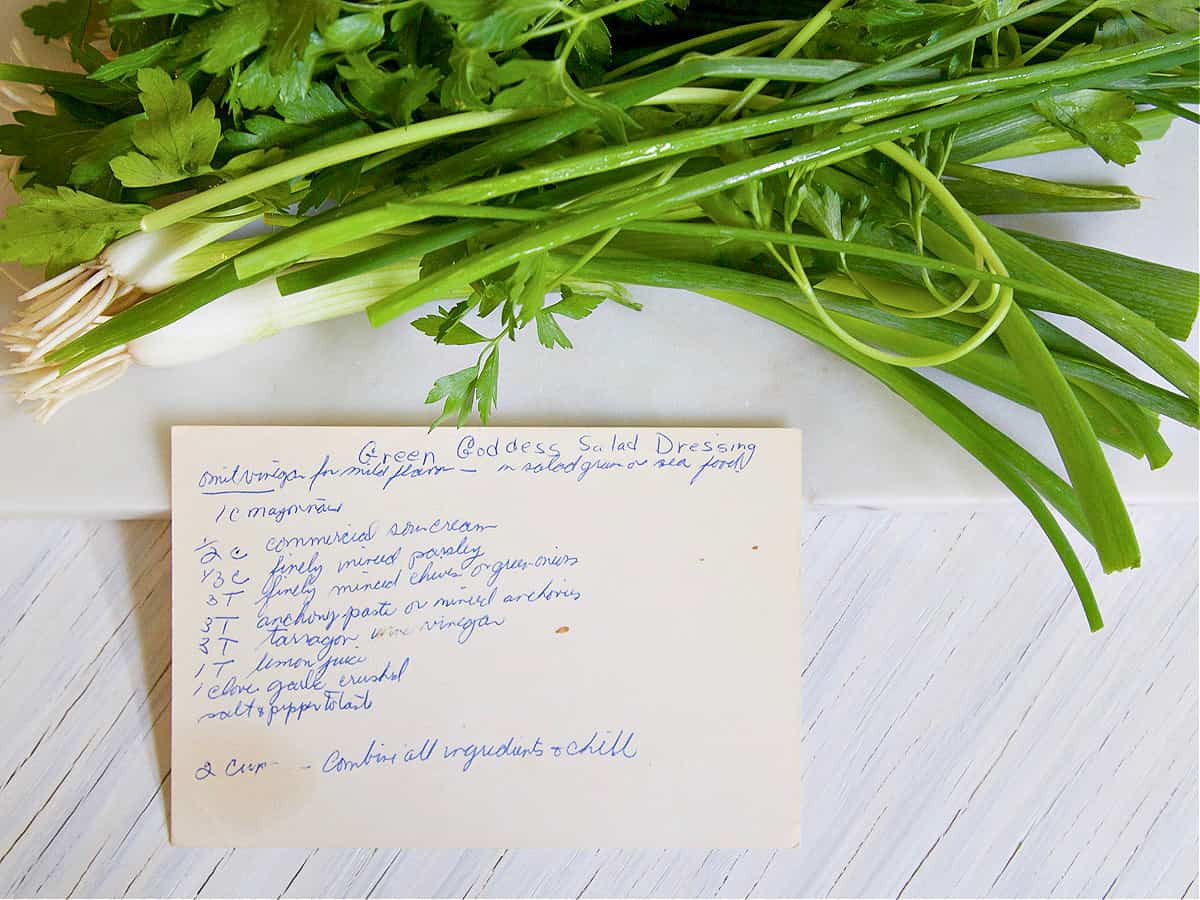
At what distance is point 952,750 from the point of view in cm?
82

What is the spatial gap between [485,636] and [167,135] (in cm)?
43

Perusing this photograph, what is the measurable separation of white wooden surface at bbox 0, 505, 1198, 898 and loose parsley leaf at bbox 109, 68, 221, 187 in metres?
0.55

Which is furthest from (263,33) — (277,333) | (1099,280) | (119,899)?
(119,899)

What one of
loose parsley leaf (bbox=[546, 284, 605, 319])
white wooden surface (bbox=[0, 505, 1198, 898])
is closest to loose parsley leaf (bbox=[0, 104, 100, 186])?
loose parsley leaf (bbox=[546, 284, 605, 319])

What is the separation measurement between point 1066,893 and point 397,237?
2.61 feet

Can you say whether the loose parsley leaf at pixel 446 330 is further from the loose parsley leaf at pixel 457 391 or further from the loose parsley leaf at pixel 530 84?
the loose parsley leaf at pixel 530 84

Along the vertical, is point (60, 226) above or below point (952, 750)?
above

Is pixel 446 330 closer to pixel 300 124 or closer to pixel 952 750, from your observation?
pixel 300 124

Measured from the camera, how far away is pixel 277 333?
2.40 ft

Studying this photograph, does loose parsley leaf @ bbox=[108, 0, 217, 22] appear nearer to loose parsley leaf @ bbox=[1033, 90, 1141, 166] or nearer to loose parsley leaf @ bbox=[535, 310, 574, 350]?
loose parsley leaf @ bbox=[535, 310, 574, 350]

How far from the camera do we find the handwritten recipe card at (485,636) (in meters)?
0.74

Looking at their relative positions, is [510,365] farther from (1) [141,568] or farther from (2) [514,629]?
(1) [141,568]

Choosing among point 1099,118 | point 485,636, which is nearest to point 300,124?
point 485,636

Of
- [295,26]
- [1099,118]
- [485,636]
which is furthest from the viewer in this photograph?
[485,636]
